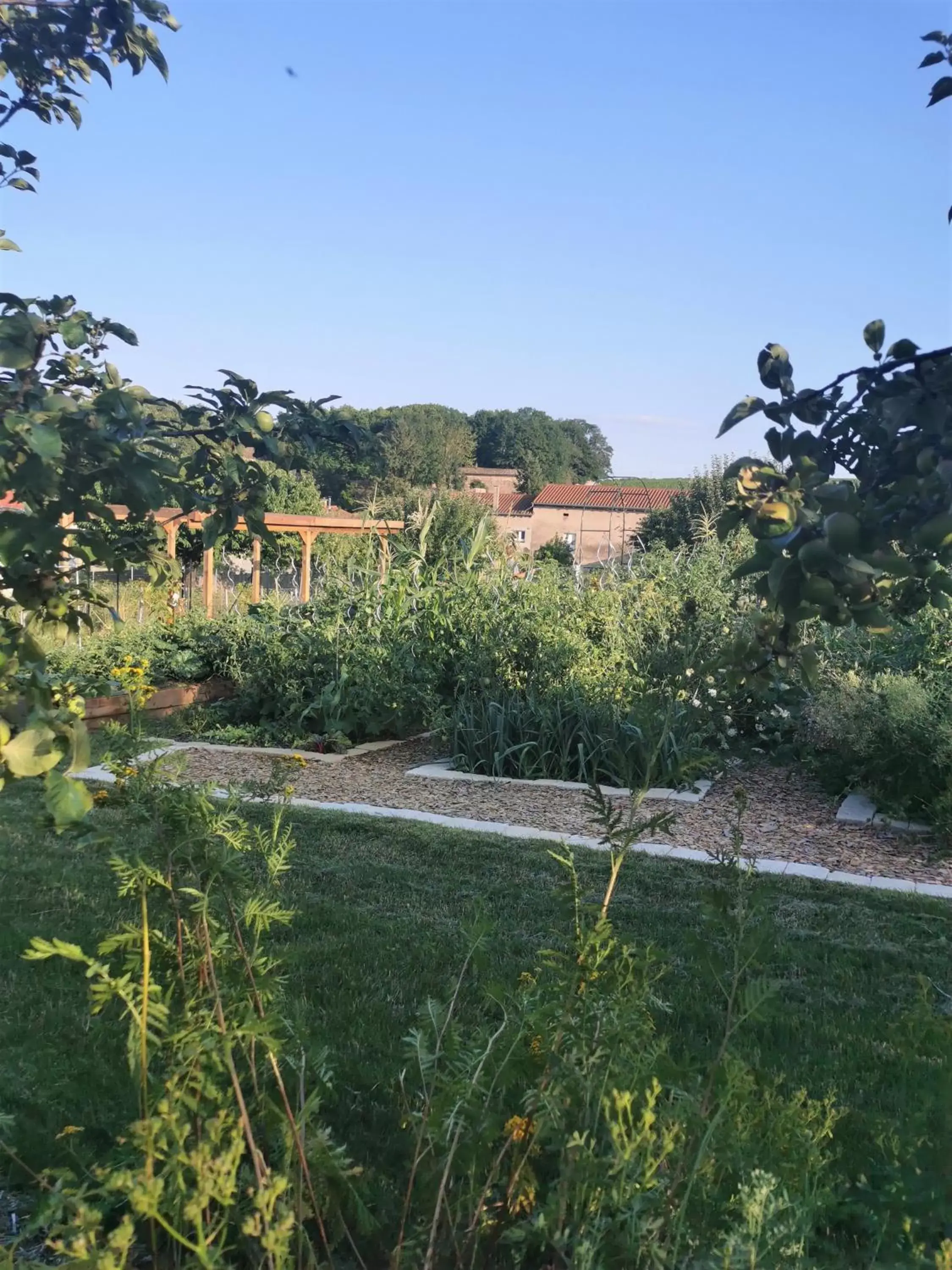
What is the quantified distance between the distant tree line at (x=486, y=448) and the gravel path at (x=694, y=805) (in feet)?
61.2

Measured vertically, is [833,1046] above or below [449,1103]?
below

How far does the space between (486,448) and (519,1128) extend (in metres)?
91.9

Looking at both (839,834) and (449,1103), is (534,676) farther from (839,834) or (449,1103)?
(449,1103)

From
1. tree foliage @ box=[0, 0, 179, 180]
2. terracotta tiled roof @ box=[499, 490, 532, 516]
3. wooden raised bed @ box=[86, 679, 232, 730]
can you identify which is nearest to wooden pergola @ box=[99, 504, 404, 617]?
wooden raised bed @ box=[86, 679, 232, 730]

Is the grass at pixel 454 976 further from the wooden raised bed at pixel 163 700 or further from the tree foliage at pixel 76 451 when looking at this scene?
the wooden raised bed at pixel 163 700

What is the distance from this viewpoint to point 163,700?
9.52 m

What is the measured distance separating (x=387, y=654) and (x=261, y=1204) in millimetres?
7087

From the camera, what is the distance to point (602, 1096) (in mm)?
1593

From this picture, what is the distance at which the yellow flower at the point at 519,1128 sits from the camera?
186 cm

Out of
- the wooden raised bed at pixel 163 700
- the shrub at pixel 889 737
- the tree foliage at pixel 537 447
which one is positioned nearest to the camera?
the shrub at pixel 889 737

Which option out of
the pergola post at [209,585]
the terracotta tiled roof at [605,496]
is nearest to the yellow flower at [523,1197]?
the pergola post at [209,585]

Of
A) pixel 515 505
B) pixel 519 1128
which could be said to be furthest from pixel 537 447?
pixel 519 1128

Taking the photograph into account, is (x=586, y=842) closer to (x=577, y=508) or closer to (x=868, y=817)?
(x=868, y=817)

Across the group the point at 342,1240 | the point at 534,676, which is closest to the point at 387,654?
the point at 534,676
